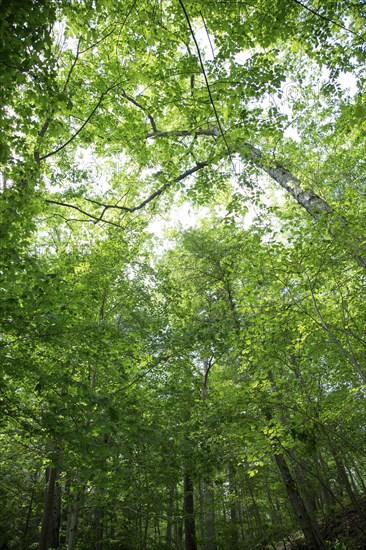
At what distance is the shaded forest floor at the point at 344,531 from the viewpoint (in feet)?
18.6

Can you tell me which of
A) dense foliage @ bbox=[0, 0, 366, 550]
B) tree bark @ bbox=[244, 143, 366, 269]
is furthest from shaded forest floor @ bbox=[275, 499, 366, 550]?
tree bark @ bbox=[244, 143, 366, 269]

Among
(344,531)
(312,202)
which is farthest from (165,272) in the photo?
(344,531)

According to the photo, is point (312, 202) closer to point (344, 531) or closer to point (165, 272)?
point (165, 272)

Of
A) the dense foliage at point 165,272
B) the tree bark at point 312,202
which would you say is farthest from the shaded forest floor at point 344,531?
the tree bark at point 312,202

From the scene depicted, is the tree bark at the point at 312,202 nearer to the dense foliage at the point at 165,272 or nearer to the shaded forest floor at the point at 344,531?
the dense foliage at the point at 165,272

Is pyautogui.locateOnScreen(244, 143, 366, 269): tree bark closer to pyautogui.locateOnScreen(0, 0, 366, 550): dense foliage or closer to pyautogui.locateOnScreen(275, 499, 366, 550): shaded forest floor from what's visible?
pyautogui.locateOnScreen(0, 0, 366, 550): dense foliage

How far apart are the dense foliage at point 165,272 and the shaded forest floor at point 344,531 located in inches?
6.8

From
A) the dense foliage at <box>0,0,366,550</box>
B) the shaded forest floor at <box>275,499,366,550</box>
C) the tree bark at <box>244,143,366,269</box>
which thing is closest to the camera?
the dense foliage at <box>0,0,366,550</box>

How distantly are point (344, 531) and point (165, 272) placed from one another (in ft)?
21.4

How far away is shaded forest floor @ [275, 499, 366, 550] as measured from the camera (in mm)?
5664

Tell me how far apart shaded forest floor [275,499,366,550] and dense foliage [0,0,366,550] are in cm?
17

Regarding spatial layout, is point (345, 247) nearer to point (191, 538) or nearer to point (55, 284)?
point (55, 284)

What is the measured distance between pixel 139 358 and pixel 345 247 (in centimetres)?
365

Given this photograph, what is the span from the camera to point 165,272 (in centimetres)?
848
